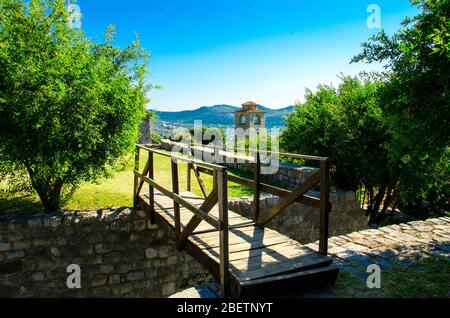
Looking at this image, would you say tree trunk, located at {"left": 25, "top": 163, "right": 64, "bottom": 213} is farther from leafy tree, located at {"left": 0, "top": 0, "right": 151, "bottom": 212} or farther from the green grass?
the green grass

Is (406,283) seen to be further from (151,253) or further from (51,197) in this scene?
(51,197)

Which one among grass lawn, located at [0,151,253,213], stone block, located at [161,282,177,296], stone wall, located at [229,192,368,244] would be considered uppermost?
grass lawn, located at [0,151,253,213]

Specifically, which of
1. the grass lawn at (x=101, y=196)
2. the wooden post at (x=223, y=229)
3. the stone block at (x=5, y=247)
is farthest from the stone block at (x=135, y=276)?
the wooden post at (x=223, y=229)

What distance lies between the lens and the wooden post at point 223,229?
370cm

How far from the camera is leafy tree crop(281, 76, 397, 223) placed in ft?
28.9

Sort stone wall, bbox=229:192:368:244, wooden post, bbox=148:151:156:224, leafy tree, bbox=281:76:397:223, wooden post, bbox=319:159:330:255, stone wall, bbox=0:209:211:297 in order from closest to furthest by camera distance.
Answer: wooden post, bbox=319:159:330:255 → stone wall, bbox=0:209:211:297 → wooden post, bbox=148:151:156:224 → stone wall, bbox=229:192:368:244 → leafy tree, bbox=281:76:397:223

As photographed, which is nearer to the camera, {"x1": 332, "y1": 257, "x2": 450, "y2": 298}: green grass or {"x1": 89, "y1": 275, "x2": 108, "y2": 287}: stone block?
{"x1": 332, "y1": 257, "x2": 450, "y2": 298}: green grass

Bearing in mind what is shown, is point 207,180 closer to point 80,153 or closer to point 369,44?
point 80,153

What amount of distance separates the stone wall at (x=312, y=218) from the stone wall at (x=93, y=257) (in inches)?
94.6

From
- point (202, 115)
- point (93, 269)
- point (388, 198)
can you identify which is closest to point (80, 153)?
point (93, 269)

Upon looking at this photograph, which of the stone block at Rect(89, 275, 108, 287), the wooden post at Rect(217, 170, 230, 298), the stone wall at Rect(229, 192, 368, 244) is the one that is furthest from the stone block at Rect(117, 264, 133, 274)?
the wooden post at Rect(217, 170, 230, 298)

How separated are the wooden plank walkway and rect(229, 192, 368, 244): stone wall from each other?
2979mm

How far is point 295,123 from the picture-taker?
10805 mm

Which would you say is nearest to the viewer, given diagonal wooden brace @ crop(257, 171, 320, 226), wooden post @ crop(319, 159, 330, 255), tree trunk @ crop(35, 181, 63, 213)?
wooden post @ crop(319, 159, 330, 255)
